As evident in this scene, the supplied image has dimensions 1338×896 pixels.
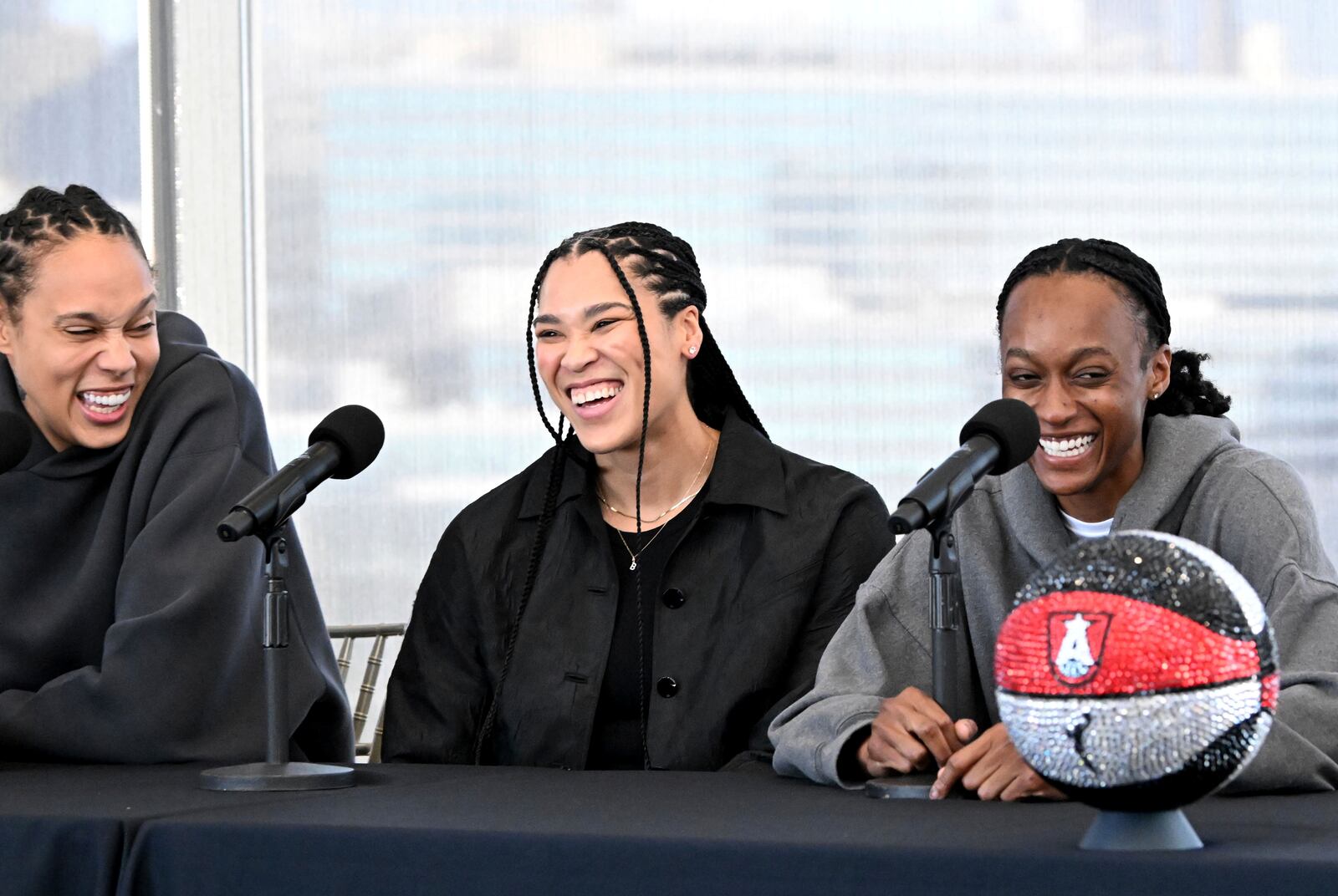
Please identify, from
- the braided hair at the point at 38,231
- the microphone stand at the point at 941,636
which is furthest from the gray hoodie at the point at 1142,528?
the braided hair at the point at 38,231

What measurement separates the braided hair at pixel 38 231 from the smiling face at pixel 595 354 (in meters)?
0.66

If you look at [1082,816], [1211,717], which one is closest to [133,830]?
[1082,816]

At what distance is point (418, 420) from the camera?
14.4ft

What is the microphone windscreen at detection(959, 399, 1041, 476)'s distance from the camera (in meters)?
1.74

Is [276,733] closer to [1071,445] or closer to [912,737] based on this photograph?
[912,737]

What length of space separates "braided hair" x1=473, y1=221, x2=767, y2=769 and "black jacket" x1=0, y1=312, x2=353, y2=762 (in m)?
0.32

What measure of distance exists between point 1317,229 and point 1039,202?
2.08ft

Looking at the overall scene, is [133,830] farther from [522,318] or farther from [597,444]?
[522,318]

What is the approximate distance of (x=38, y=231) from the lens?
2570mm

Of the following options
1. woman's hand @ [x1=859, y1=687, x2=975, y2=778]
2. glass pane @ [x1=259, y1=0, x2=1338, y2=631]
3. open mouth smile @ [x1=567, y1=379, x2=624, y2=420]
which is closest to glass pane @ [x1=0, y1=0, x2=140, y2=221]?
glass pane @ [x1=259, y1=0, x2=1338, y2=631]

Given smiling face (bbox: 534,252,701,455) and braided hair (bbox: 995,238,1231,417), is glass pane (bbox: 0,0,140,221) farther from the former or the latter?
braided hair (bbox: 995,238,1231,417)

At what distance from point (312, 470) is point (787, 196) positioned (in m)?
2.43

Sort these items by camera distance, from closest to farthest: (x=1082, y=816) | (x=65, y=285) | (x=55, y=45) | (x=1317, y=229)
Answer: (x=1082, y=816) → (x=65, y=285) → (x=1317, y=229) → (x=55, y=45)

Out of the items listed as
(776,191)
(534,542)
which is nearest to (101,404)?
(534,542)
